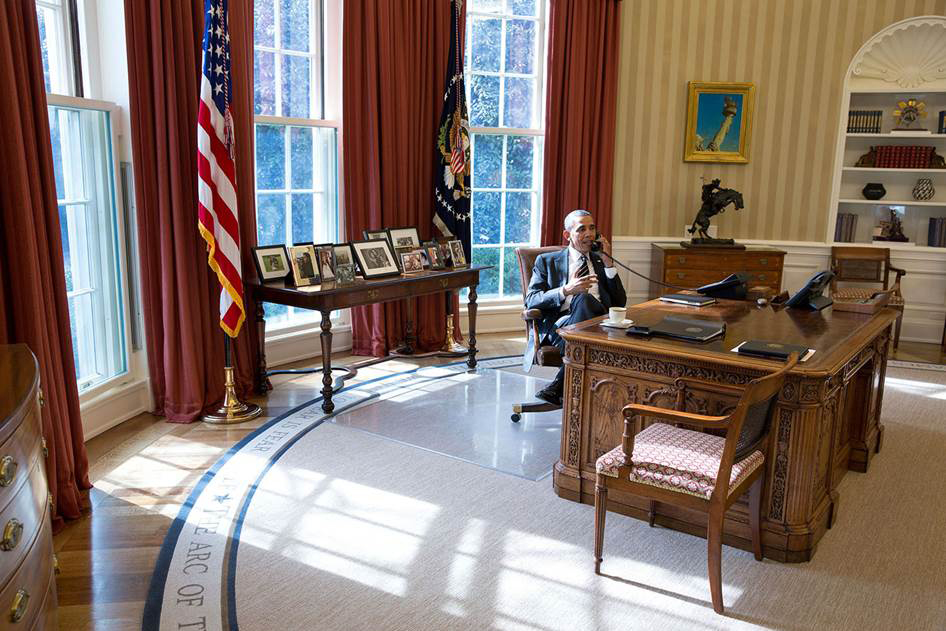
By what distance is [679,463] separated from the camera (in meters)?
2.55

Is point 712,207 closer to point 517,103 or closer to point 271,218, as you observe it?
point 517,103

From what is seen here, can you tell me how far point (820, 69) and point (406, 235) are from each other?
391 cm

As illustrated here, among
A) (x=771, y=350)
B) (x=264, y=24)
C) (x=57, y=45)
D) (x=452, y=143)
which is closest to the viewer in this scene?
(x=771, y=350)

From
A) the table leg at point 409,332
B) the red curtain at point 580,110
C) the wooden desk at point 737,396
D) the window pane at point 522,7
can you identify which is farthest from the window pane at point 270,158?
the wooden desk at point 737,396

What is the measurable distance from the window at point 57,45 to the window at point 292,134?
1297 mm

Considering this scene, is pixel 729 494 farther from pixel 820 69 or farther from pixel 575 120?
pixel 820 69

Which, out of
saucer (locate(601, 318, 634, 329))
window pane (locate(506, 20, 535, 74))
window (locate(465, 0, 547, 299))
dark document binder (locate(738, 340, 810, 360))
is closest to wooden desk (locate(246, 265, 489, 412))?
A: window (locate(465, 0, 547, 299))

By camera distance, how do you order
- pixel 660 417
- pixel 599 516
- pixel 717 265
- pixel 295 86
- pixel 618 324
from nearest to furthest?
pixel 660 417 < pixel 599 516 < pixel 618 324 < pixel 295 86 < pixel 717 265

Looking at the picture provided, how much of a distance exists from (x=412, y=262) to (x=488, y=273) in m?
1.71

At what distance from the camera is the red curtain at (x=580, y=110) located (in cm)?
623

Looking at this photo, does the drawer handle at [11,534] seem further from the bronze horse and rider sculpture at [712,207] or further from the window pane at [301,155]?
the bronze horse and rider sculpture at [712,207]

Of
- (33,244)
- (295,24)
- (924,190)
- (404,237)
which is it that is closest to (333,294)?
(404,237)

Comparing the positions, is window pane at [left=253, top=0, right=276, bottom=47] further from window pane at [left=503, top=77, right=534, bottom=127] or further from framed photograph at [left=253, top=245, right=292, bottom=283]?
window pane at [left=503, top=77, right=534, bottom=127]

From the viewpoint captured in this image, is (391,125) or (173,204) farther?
(391,125)
